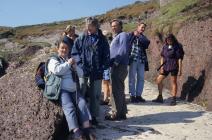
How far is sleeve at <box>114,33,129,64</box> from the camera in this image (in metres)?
11.9

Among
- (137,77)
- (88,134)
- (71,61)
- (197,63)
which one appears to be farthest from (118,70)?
(197,63)

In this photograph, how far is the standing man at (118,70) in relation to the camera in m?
11.8

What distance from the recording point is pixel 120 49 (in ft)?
39.2

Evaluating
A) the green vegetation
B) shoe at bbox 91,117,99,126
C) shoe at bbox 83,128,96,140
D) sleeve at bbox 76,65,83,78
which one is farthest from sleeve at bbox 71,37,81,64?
the green vegetation

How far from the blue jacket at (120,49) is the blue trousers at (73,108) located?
5.75 feet

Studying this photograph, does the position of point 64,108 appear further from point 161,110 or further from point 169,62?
point 169,62

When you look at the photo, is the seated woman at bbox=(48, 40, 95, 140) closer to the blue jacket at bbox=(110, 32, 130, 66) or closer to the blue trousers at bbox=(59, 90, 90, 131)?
the blue trousers at bbox=(59, 90, 90, 131)

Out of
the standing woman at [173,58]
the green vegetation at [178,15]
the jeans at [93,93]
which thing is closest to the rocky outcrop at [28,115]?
the jeans at [93,93]

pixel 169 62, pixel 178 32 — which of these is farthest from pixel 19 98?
pixel 178 32

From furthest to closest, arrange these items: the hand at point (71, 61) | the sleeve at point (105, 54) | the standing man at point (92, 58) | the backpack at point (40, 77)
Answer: the sleeve at point (105, 54)
the standing man at point (92, 58)
the backpack at point (40, 77)
the hand at point (71, 61)

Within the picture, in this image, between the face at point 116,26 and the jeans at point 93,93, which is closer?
the jeans at point 93,93

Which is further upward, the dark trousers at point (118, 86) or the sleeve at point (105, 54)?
the sleeve at point (105, 54)

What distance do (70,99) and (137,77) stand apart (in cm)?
443

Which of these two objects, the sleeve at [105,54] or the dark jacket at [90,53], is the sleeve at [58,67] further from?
the sleeve at [105,54]
